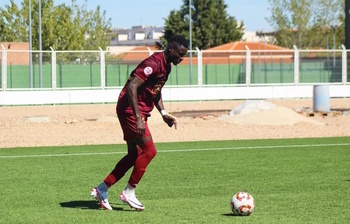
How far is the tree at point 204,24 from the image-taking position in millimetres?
87312

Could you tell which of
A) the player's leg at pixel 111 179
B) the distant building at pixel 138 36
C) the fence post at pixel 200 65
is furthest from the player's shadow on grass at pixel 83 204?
the distant building at pixel 138 36

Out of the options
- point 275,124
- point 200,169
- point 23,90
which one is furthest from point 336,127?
point 23,90

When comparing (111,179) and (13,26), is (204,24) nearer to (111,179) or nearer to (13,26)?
(13,26)

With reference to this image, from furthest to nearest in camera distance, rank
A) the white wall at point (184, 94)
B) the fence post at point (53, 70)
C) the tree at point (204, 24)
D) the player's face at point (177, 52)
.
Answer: the tree at point (204, 24) → the fence post at point (53, 70) → the white wall at point (184, 94) → the player's face at point (177, 52)

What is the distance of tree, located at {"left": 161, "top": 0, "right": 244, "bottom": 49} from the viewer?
8731cm

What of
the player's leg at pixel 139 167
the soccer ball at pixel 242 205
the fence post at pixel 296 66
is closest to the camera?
the soccer ball at pixel 242 205

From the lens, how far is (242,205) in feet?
30.2

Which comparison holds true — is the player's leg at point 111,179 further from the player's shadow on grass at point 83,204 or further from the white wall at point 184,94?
the white wall at point 184,94

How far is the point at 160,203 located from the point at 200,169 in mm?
3991

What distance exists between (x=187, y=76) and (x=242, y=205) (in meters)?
31.9

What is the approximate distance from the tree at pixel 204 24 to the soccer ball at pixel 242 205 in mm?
77459

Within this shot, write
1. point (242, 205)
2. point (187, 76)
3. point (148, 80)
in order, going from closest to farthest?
point (242, 205), point (148, 80), point (187, 76)

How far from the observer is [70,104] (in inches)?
1383

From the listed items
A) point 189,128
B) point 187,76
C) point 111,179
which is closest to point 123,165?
point 111,179
